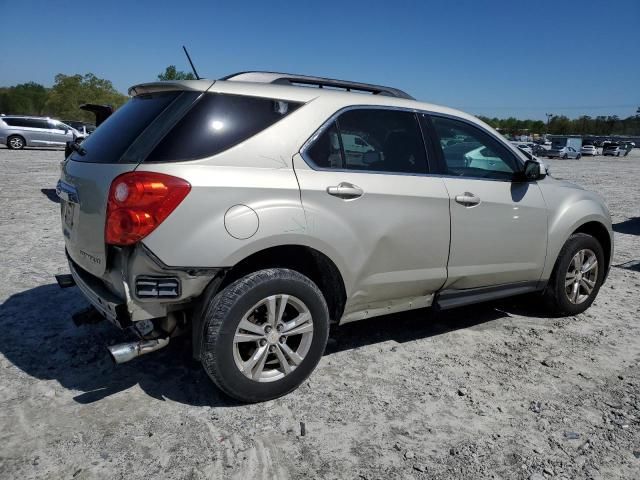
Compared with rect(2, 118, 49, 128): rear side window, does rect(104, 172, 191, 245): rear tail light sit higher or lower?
higher

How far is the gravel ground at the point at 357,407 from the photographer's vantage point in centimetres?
253

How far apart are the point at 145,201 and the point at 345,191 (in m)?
1.16

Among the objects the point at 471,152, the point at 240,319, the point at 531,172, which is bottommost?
the point at 240,319

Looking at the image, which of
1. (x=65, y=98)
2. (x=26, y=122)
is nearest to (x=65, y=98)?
(x=65, y=98)

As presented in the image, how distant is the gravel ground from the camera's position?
2.53 meters

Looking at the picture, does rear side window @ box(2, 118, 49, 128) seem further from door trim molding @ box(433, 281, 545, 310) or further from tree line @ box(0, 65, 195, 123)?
tree line @ box(0, 65, 195, 123)

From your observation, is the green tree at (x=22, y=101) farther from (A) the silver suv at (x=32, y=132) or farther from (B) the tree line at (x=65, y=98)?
(A) the silver suv at (x=32, y=132)

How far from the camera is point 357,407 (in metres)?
3.06

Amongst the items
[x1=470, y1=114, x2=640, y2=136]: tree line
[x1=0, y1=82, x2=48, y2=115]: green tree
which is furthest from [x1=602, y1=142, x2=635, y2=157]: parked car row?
[x1=0, y1=82, x2=48, y2=115]: green tree

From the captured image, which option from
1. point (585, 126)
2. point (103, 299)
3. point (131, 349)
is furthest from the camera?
point (585, 126)

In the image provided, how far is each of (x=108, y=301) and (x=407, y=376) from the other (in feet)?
6.45

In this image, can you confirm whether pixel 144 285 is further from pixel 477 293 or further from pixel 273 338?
pixel 477 293

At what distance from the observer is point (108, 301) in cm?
277

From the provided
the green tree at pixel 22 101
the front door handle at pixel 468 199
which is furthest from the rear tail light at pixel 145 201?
the green tree at pixel 22 101
